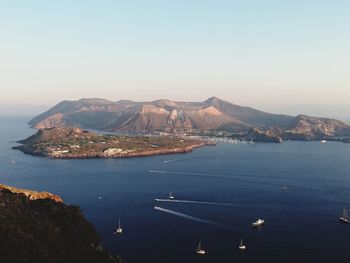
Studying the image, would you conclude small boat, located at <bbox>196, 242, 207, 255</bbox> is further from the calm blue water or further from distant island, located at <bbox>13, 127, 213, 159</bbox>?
distant island, located at <bbox>13, 127, 213, 159</bbox>

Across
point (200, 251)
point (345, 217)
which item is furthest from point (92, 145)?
point (200, 251)

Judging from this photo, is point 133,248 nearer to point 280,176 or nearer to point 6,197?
point 6,197

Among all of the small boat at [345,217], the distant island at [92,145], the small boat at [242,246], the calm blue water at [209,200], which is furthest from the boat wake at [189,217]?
the distant island at [92,145]

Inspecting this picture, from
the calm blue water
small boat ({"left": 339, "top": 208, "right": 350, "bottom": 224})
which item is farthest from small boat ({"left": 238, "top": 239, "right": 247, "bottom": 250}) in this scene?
small boat ({"left": 339, "top": 208, "right": 350, "bottom": 224})

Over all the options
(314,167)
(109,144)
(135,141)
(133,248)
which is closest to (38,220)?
(133,248)

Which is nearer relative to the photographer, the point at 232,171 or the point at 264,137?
the point at 232,171

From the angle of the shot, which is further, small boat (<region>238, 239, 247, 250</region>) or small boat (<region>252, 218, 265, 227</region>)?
small boat (<region>252, 218, 265, 227</region>)
